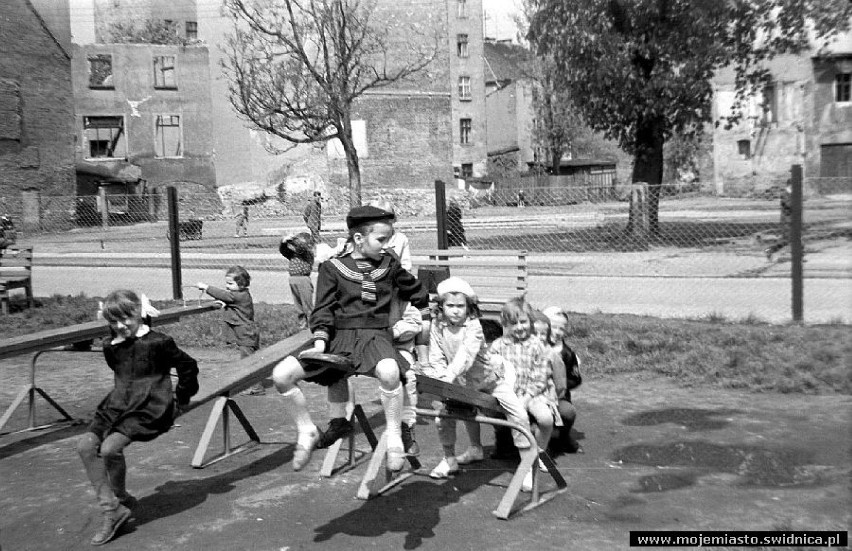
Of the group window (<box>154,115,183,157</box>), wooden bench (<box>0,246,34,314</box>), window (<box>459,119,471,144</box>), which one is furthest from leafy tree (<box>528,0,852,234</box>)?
window (<box>459,119,471,144</box>)

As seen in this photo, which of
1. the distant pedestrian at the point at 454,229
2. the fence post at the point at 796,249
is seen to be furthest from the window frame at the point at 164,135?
the fence post at the point at 796,249

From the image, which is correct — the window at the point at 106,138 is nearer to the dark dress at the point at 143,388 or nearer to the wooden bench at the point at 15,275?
the wooden bench at the point at 15,275

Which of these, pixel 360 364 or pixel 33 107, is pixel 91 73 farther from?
pixel 360 364

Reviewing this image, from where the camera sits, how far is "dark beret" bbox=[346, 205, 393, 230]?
4.86 m

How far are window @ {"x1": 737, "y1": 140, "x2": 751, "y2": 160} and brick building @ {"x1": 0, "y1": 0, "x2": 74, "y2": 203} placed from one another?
34175 millimetres

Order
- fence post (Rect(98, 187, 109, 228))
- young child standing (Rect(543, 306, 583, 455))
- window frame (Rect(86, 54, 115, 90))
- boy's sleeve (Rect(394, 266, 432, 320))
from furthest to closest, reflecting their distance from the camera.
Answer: window frame (Rect(86, 54, 115, 90)) < fence post (Rect(98, 187, 109, 228)) < young child standing (Rect(543, 306, 583, 455)) < boy's sleeve (Rect(394, 266, 432, 320))

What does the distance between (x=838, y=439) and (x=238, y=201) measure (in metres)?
42.5

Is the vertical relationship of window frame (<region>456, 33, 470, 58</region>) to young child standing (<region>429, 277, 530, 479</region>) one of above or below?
above

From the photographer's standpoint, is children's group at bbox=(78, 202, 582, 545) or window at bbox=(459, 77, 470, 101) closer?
children's group at bbox=(78, 202, 582, 545)

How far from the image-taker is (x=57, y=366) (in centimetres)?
1024

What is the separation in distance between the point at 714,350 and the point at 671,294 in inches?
151

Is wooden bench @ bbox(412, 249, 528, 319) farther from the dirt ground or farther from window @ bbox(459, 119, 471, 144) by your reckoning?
window @ bbox(459, 119, 471, 144)

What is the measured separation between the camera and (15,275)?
13.6m

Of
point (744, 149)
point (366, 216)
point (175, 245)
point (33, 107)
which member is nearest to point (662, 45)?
point (175, 245)
